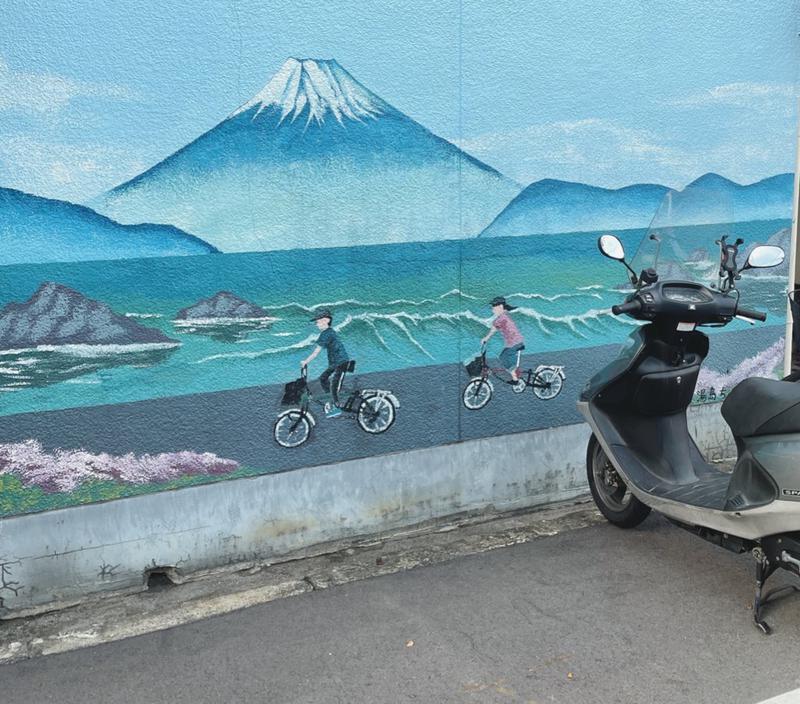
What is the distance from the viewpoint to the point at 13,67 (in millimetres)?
3840

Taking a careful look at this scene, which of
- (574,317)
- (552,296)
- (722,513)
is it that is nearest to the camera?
(722,513)

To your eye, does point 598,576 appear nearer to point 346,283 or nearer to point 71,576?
point 346,283

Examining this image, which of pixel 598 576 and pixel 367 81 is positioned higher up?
pixel 367 81

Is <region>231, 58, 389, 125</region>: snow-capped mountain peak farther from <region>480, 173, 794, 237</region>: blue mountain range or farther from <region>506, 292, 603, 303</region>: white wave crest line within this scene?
<region>506, 292, 603, 303</region>: white wave crest line

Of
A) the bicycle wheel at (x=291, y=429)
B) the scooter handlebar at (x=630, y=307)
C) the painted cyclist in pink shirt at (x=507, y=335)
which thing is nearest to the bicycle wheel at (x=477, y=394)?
the painted cyclist in pink shirt at (x=507, y=335)

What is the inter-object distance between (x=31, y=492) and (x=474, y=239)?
2841 mm

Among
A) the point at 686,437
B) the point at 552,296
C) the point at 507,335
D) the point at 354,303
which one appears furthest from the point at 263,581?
the point at 552,296

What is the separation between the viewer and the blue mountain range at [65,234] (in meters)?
3.93

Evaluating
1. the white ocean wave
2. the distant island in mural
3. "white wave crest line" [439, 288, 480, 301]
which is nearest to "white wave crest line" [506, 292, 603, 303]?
"white wave crest line" [439, 288, 480, 301]

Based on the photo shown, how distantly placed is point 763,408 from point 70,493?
10.7 feet

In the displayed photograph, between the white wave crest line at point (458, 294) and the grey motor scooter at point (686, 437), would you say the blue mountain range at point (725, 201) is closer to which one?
the grey motor scooter at point (686, 437)

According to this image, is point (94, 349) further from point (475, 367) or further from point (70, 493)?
point (475, 367)

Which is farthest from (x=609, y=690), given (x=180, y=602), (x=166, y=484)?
(x=166, y=484)

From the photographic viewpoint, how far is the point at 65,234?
4.04 m
